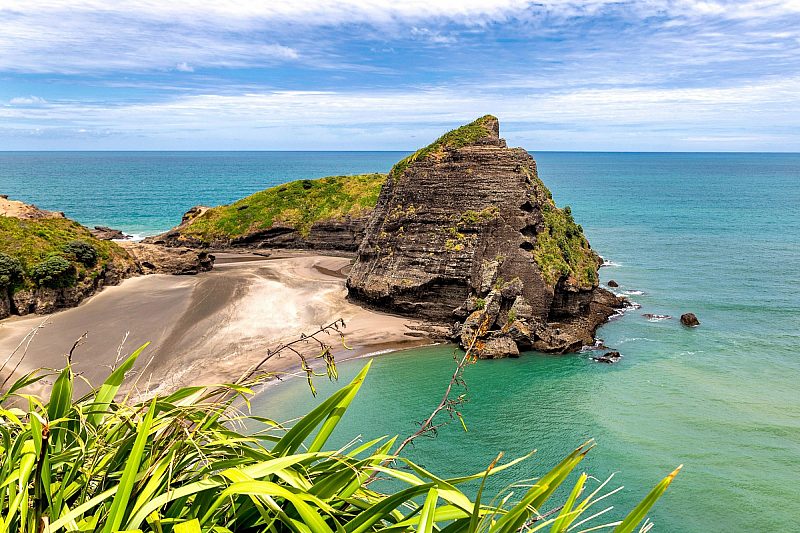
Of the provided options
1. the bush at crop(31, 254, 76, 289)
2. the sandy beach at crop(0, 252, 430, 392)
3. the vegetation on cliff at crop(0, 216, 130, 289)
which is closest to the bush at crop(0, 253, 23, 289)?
the vegetation on cliff at crop(0, 216, 130, 289)

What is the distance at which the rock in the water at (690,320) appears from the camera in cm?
3994

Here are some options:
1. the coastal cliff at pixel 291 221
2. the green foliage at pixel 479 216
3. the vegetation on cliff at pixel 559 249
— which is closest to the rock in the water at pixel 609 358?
the vegetation on cliff at pixel 559 249

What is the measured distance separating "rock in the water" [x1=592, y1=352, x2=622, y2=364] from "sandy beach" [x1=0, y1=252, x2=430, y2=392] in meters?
10.4

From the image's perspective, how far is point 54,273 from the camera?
125ft

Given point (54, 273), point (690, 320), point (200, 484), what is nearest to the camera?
point (200, 484)

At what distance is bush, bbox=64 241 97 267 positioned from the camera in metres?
41.4

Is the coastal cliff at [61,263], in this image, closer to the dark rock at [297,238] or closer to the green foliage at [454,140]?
the dark rock at [297,238]

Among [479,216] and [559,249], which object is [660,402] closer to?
A: [559,249]

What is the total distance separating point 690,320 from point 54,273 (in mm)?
44118

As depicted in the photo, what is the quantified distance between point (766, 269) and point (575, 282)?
31112 millimetres

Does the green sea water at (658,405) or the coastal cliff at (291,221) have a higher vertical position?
the coastal cliff at (291,221)

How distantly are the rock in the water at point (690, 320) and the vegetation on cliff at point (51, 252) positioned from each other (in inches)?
1708

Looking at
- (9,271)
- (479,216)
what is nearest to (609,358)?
(479,216)

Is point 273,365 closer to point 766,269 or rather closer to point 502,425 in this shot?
point 502,425
